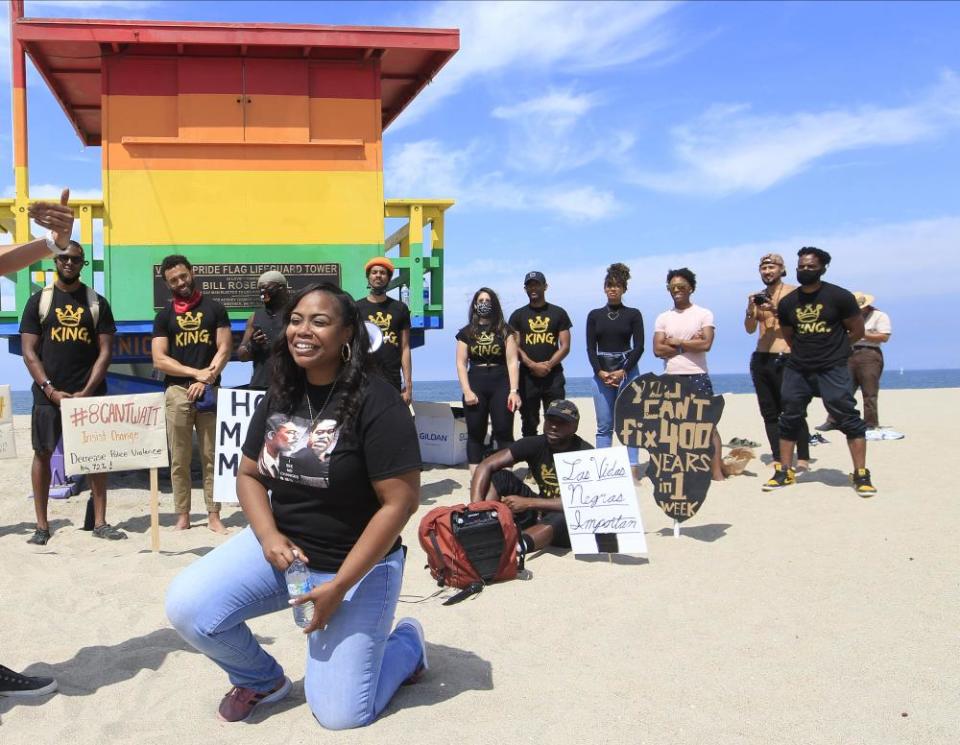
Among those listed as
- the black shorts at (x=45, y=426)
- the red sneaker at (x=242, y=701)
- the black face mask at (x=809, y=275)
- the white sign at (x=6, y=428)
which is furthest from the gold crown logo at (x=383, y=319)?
the red sneaker at (x=242, y=701)

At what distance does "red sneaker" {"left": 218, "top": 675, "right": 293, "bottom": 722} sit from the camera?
123 inches

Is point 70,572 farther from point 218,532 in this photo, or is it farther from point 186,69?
point 186,69

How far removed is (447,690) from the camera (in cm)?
337

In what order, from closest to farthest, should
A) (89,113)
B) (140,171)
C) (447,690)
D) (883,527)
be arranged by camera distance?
1. (447,690)
2. (883,527)
3. (140,171)
4. (89,113)

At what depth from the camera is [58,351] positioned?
5.80m

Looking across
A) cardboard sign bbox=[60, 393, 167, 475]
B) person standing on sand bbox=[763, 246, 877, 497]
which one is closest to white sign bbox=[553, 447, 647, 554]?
person standing on sand bbox=[763, 246, 877, 497]

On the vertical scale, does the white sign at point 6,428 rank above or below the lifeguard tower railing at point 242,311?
below

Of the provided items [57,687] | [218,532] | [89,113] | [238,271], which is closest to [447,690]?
[57,687]

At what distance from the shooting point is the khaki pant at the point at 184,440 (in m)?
6.22

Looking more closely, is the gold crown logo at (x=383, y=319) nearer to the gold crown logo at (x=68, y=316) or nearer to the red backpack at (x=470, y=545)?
the gold crown logo at (x=68, y=316)

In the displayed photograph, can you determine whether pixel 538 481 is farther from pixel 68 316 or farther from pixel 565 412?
pixel 68 316

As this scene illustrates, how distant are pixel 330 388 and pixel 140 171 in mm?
6070

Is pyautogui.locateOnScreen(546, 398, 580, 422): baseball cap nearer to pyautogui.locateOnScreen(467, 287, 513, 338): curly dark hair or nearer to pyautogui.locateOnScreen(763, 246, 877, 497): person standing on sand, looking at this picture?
pyautogui.locateOnScreen(467, 287, 513, 338): curly dark hair

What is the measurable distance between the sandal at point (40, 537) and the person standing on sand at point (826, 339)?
607cm
